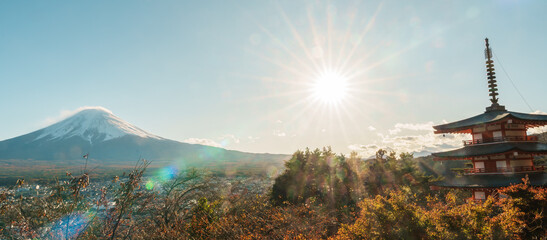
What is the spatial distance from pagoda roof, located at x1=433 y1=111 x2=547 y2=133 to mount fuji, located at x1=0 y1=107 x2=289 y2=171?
133053mm

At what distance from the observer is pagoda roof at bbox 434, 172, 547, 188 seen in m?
15.6

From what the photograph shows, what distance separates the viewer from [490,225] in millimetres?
8547

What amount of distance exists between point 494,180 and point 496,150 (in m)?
1.74

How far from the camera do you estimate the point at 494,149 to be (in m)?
16.7

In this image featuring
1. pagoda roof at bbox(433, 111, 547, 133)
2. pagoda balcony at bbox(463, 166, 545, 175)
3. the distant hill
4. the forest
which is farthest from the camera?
the distant hill

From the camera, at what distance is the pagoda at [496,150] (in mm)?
16203

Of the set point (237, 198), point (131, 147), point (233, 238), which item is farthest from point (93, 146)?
point (233, 238)

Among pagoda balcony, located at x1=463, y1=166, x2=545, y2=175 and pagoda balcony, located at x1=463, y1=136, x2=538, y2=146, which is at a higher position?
pagoda balcony, located at x1=463, y1=136, x2=538, y2=146

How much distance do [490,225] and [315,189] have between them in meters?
20.7

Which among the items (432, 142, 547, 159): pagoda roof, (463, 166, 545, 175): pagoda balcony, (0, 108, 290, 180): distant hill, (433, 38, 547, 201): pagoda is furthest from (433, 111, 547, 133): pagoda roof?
(0, 108, 290, 180): distant hill

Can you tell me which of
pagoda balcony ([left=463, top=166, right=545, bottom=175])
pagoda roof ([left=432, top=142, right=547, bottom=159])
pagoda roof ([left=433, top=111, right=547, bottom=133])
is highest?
pagoda roof ([left=433, top=111, right=547, bottom=133])

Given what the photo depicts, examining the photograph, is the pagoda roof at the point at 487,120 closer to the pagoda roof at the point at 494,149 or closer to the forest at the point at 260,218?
the pagoda roof at the point at 494,149

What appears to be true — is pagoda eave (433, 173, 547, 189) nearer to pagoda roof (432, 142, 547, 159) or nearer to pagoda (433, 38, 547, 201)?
pagoda (433, 38, 547, 201)

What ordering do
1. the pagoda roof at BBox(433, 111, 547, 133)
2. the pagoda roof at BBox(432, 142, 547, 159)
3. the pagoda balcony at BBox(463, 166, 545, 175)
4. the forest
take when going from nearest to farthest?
the forest, the pagoda roof at BBox(432, 142, 547, 159), the pagoda balcony at BBox(463, 166, 545, 175), the pagoda roof at BBox(433, 111, 547, 133)
